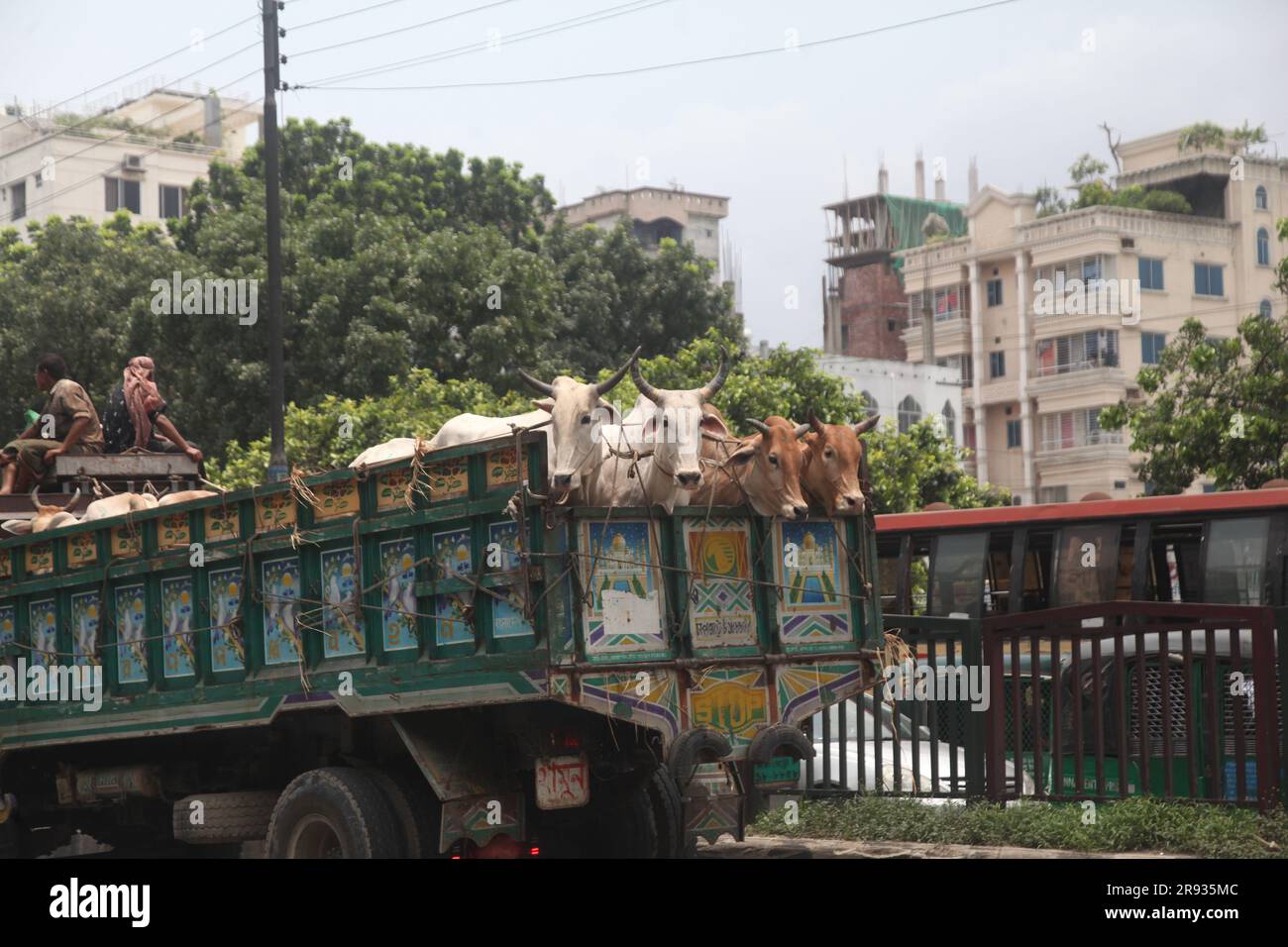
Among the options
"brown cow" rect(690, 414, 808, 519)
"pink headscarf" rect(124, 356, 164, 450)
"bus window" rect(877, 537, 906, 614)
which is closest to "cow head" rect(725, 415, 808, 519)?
"brown cow" rect(690, 414, 808, 519)

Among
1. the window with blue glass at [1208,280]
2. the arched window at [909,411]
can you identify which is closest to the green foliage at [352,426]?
the arched window at [909,411]

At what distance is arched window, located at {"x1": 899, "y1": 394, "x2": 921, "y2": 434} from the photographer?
52.9 meters

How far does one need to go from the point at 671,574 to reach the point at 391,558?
139cm

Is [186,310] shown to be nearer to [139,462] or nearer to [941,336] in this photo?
[139,462]

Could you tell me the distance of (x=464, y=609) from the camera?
7730 mm

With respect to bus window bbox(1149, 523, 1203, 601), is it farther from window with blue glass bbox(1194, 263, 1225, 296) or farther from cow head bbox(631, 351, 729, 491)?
window with blue glass bbox(1194, 263, 1225, 296)

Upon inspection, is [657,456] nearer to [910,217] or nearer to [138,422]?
[138,422]

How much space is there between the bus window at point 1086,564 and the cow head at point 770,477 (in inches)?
353

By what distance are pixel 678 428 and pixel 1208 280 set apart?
49.4 m

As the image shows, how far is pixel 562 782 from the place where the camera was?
7.84 m

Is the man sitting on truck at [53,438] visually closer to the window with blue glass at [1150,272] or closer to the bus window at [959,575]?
the bus window at [959,575]

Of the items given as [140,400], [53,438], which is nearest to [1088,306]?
[140,400]
